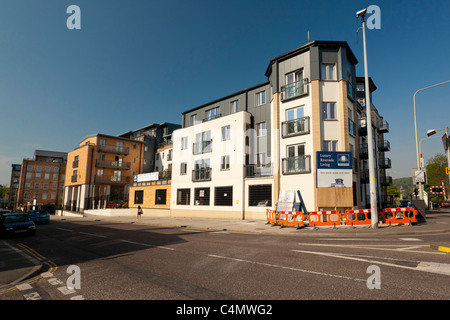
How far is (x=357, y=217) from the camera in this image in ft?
52.5

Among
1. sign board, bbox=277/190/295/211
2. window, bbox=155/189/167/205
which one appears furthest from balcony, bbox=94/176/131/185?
sign board, bbox=277/190/295/211

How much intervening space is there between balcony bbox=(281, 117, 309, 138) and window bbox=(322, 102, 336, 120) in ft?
5.00

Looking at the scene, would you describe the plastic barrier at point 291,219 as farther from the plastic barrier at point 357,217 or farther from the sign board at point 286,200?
the plastic barrier at point 357,217

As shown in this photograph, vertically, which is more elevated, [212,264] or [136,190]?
[136,190]

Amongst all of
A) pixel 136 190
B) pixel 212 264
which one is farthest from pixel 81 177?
pixel 212 264

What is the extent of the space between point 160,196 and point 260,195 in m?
16.3

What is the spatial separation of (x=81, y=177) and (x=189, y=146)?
92.4ft

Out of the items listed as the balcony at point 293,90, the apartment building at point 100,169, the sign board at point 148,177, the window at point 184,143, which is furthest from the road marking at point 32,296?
the apartment building at point 100,169

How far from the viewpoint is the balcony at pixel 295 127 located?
2053 centimetres

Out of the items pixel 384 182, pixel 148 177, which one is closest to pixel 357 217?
pixel 384 182

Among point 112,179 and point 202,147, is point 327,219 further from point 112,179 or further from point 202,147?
point 112,179

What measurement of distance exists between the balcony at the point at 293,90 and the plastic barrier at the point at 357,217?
33.8ft

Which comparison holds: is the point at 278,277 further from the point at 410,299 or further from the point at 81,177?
the point at 81,177
